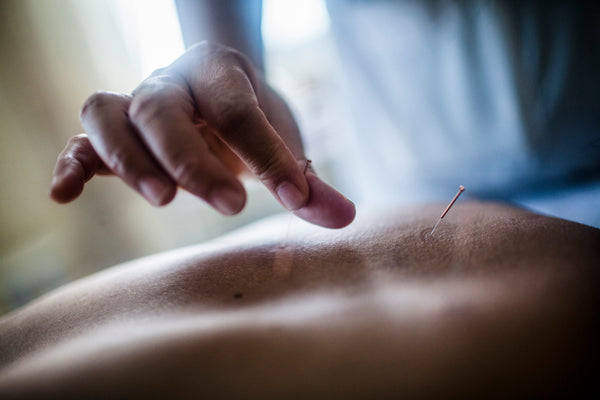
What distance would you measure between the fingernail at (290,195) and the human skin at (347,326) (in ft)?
0.37

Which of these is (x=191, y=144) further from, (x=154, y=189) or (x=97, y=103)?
(x=97, y=103)

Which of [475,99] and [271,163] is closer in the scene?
[271,163]

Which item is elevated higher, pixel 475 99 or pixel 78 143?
pixel 475 99

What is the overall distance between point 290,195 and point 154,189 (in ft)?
0.75

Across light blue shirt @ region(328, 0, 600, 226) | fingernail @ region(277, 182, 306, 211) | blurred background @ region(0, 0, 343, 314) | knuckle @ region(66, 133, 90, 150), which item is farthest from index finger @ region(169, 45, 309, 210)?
blurred background @ region(0, 0, 343, 314)

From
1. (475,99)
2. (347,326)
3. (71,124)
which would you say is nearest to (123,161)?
(347,326)

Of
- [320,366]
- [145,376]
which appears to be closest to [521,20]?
[320,366]

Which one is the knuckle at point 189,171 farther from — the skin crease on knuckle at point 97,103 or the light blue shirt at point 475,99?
the light blue shirt at point 475,99

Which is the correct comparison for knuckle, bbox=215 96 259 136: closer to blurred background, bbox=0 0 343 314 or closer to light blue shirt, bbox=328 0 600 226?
light blue shirt, bbox=328 0 600 226

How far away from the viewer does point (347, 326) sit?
0.41 meters

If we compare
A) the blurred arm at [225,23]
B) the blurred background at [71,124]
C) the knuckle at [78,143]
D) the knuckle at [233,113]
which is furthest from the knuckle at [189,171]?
the blurred background at [71,124]

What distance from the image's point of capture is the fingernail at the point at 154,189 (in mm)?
458

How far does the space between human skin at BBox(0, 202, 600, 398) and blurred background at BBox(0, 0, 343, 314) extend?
91 cm

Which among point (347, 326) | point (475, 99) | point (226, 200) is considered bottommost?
point (347, 326)
